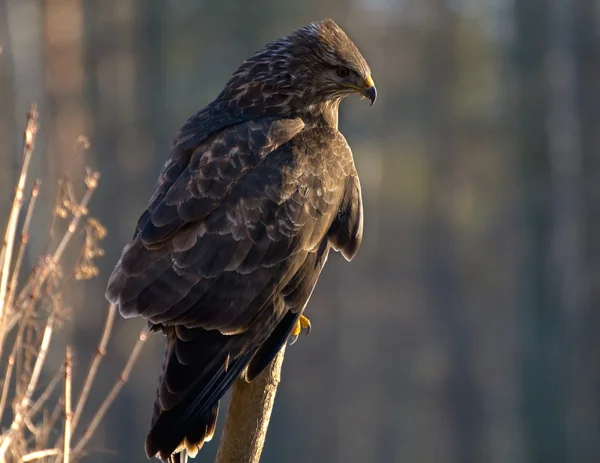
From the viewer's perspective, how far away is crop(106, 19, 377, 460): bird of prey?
4043mm

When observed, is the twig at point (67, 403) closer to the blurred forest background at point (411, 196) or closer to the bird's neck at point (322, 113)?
the bird's neck at point (322, 113)

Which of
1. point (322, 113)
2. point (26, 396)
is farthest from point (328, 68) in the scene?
point (26, 396)

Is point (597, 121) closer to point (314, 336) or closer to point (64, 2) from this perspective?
point (314, 336)

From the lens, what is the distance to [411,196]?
16297 mm

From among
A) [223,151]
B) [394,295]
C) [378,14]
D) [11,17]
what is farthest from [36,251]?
[223,151]

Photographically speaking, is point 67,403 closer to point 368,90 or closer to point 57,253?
point 57,253

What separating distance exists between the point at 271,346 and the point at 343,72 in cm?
144

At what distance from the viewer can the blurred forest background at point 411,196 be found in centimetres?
1430

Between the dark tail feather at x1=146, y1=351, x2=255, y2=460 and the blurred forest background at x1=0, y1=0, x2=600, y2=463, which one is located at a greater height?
the blurred forest background at x1=0, y1=0, x2=600, y2=463

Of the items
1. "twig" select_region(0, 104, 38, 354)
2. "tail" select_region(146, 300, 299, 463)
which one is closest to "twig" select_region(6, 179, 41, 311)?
"twig" select_region(0, 104, 38, 354)

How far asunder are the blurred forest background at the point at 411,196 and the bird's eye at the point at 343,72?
8.71 meters

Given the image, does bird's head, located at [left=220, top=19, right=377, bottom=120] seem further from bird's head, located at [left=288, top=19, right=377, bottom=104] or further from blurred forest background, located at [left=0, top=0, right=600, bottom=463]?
blurred forest background, located at [left=0, top=0, right=600, bottom=463]

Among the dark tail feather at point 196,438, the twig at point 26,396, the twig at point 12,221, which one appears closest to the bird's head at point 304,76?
the twig at point 12,221

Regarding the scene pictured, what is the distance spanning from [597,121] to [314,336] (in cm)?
426
